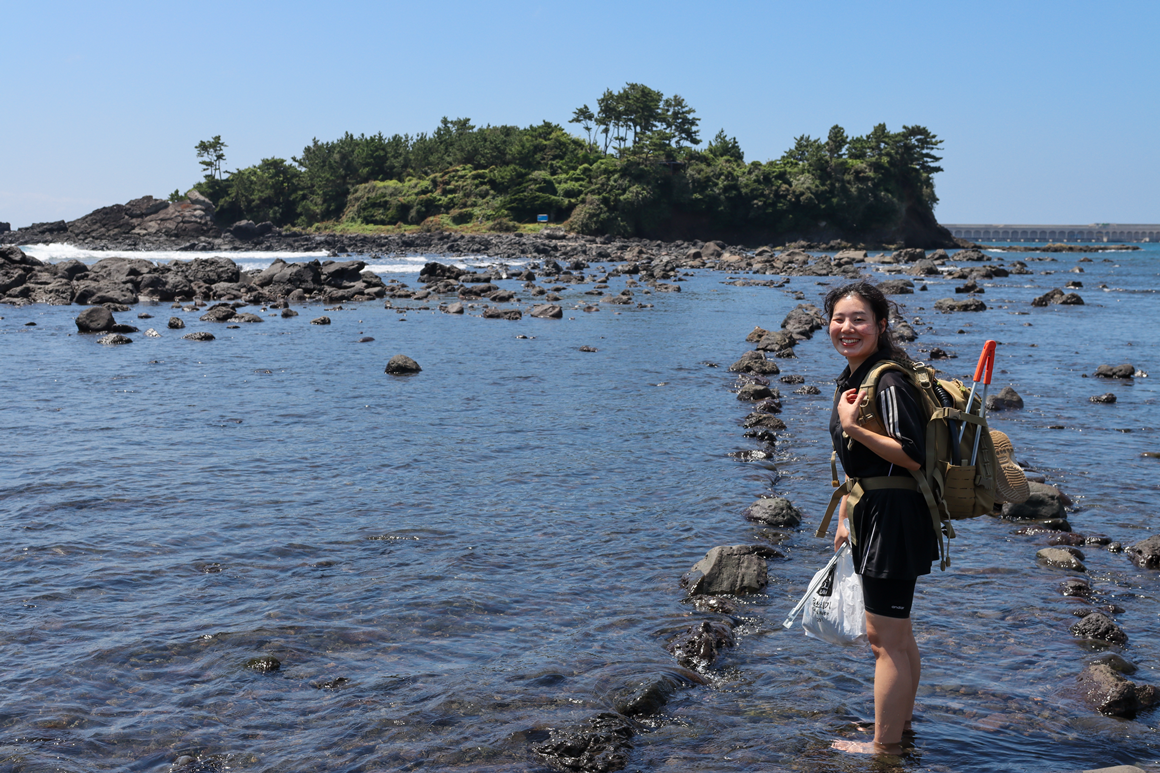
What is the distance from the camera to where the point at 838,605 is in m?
4.75

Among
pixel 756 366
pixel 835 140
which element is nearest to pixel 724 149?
pixel 835 140

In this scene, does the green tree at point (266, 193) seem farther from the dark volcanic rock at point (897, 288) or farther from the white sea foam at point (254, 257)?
the dark volcanic rock at point (897, 288)

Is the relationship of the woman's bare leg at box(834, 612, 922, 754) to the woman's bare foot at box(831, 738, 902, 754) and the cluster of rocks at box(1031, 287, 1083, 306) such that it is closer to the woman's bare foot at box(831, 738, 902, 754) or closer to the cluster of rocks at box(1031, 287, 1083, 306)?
the woman's bare foot at box(831, 738, 902, 754)

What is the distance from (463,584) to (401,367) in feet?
40.7

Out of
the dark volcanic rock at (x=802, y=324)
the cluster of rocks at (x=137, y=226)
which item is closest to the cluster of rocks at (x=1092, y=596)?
the dark volcanic rock at (x=802, y=324)

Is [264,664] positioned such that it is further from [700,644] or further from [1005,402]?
[1005,402]

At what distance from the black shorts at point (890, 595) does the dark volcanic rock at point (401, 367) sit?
630 inches

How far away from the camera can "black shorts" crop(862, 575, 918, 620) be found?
175 inches

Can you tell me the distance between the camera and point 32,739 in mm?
5125

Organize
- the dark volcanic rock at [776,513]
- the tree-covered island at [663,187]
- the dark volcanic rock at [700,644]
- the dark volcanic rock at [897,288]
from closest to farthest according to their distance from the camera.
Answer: the dark volcanic rock at [700,644], the dark volcanic rock at [776,513], the dark volcanic rock at [897,288], the tree-covered island at [663,187]

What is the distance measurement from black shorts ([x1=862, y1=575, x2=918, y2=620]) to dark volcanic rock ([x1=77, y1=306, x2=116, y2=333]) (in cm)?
2688

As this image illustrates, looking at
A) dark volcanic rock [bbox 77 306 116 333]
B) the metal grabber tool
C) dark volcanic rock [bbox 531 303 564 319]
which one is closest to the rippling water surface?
the metal grabber tool

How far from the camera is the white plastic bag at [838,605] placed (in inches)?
185

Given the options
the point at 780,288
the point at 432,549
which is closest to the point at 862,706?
the point at 432,549
